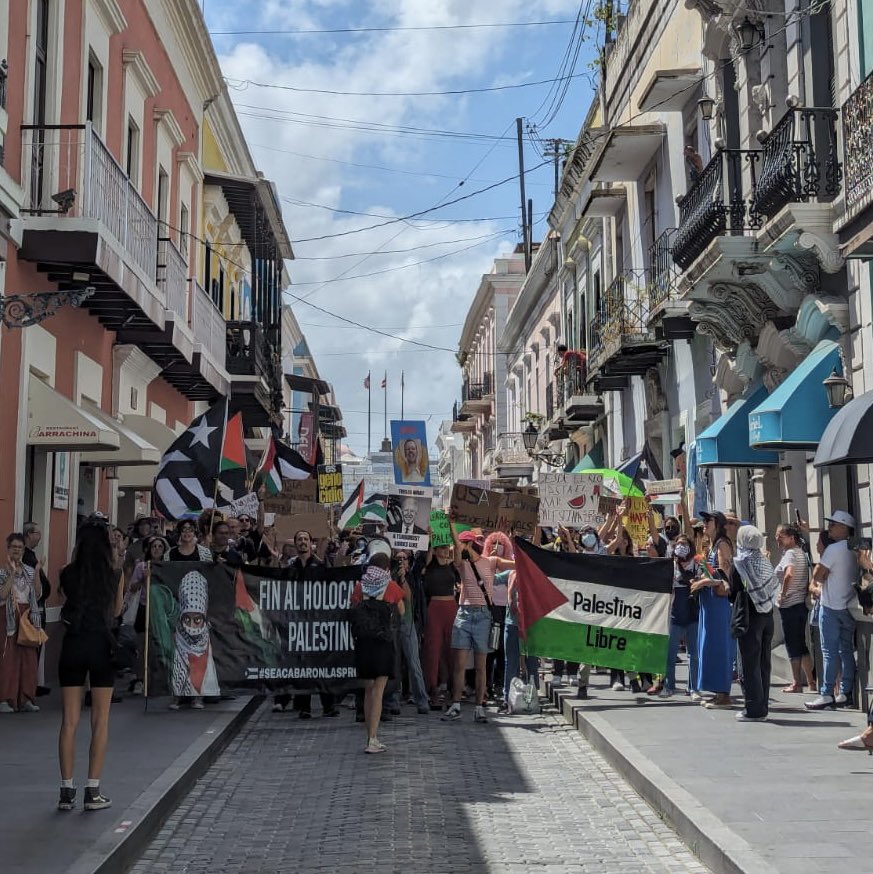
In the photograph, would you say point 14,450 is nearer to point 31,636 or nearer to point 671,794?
point 31,636

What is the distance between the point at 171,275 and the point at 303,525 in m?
4.51

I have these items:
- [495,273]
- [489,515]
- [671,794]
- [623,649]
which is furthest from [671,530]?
[495,273]

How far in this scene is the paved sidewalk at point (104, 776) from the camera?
6.25 m

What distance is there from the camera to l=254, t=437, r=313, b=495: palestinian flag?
18.0 metres

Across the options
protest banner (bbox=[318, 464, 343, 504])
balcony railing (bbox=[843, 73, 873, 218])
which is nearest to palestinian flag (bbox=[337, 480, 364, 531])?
protest banner (bbox=[318, 464, 343, 504])

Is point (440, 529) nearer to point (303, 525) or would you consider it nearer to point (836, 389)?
point (303, 525)

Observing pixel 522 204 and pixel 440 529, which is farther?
pixel 522 204

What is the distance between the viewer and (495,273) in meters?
57.0

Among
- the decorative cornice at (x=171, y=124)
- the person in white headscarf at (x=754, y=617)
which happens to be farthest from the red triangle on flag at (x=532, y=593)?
the decorative cornice at (x=171, y=124)

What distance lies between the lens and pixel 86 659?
734 cm

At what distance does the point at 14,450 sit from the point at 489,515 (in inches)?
202

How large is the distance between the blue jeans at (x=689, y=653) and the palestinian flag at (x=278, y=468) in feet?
20.9

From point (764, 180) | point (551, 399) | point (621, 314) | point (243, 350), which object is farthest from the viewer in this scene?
point (551, 399)

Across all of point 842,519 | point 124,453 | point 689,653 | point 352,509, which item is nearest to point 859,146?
point 842,519
